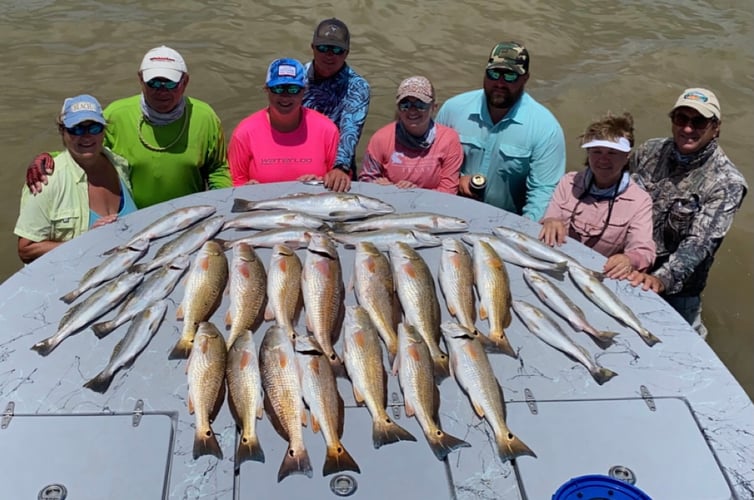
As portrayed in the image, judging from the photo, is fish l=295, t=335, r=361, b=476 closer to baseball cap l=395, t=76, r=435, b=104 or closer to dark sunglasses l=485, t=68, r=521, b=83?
baseball cap l=395, t=76, r=435, b=104

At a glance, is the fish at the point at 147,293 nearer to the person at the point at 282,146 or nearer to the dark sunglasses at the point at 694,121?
the person at the point at 282,146

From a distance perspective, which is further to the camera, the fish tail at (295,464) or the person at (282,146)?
the person at (282,146)

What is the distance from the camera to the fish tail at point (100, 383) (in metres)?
2.78

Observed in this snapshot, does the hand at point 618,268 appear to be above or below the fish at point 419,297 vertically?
above

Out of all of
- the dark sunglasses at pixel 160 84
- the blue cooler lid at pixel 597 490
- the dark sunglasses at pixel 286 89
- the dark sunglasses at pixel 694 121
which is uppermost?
the dark sunglasses at pixel 694 121

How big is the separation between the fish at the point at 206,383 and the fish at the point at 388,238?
98 centimetres

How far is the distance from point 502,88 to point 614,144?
1174 millimetres

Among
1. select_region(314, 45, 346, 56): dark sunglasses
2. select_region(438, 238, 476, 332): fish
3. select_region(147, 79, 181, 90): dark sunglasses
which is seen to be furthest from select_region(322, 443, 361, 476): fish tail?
select_region(314, 45, 346, 56): dark sunglasses

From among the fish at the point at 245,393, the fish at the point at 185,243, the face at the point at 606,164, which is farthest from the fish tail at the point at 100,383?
the face at the point at 606,164

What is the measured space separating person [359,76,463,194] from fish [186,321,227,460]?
203 centimetres

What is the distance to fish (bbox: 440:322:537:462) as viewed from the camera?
2.62 meters

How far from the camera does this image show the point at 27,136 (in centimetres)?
790

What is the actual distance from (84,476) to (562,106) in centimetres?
810

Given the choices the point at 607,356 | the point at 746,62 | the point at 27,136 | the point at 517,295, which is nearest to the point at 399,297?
the point at 517,295
